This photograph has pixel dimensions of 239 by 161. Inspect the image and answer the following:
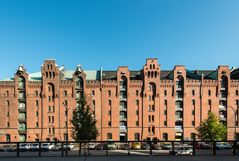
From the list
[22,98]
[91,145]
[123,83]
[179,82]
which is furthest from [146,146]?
[22,98]

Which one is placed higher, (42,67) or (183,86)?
(42,67)

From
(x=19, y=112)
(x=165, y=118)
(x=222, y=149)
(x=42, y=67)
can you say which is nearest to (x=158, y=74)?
(x=165, y=118)

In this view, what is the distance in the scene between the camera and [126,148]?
1958 cm

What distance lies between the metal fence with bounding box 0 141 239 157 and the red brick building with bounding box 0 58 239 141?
51.7 metres

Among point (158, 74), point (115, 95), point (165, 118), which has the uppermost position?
point (158, 74)

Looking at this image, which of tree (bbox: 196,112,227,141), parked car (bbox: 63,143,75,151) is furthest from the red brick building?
parked car (bbox: 63,143,75,151)

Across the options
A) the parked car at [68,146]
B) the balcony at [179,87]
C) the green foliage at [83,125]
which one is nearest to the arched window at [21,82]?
the green foliage at [83,125]

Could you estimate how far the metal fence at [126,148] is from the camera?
1900 cm

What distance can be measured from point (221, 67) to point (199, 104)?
37.1ft

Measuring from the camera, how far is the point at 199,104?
73.4m

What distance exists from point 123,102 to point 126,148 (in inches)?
2111

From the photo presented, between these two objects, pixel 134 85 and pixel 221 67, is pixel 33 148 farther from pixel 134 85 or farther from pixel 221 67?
pixel 221 67

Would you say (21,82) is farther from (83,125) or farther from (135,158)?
(135,158)

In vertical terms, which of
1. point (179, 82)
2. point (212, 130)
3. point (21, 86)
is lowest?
point (212, 130)
